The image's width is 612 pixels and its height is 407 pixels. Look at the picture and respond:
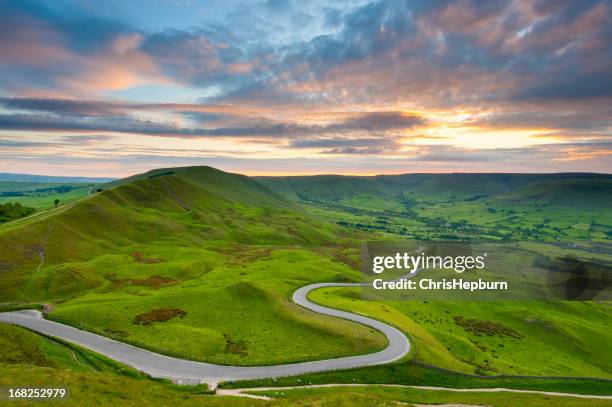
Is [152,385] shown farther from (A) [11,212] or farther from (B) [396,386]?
(A) [11,212]

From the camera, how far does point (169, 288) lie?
106062 millimetres

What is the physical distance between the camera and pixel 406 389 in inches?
2047

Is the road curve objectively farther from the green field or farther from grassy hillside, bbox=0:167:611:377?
grassy hillside, bbox=0:167:611:377

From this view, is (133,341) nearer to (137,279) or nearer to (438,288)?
(137,279)

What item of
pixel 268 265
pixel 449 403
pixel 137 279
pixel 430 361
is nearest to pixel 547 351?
pixel 430 361

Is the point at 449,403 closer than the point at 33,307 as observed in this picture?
Yes

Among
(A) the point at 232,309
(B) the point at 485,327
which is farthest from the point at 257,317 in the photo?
(B) the point at 485,327

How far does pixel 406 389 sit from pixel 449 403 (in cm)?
649

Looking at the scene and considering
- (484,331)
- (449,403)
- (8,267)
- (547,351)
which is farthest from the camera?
(8,267)

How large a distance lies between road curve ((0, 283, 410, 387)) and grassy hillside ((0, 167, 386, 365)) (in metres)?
2.17

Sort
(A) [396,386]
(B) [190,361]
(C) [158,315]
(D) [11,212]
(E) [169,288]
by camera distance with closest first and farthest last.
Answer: (A) [396,386]
(B) [190,361]
(C) [158,315]
(E) [169,288]
(D) [11,212]

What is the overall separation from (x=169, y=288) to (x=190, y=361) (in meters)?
54.1

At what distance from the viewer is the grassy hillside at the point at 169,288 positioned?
214 feet

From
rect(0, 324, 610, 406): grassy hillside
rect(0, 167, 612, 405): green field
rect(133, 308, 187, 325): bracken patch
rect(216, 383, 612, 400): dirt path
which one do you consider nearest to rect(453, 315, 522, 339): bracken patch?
rect(0, 167, 612, 405): green field
